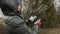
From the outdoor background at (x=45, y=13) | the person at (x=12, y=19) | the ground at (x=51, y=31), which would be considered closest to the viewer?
the person at (x=12, y=19)

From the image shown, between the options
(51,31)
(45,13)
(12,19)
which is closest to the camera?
(12,19)

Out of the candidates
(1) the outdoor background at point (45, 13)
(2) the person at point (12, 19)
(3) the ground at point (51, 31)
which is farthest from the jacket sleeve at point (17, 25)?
(3) the ground at point (51, 31)

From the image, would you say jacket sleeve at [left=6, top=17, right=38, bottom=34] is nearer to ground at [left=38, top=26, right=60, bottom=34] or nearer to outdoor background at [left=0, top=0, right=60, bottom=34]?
outdoor background at [left=0, top=0, right=60, bottom=34]

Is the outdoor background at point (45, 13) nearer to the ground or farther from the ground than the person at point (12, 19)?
nearer to the ground

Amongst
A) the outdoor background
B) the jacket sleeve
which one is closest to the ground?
the outdoor background

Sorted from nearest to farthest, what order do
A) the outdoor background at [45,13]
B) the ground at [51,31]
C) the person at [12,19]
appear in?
the person at [12,19] < the outdoor background at [45,13] < the ground at [51,31]

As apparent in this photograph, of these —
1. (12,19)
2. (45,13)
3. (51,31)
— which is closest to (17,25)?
(12,19)

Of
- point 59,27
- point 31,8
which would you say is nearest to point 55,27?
point 59,27

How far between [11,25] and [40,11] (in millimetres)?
5220

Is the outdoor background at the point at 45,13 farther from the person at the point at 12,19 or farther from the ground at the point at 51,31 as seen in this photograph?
the person at the point at 12,19

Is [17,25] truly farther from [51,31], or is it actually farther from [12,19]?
[51,31]

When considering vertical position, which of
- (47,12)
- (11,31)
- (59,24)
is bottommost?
(59,24)

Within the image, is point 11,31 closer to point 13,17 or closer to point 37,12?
point 13,17

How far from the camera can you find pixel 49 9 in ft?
34.3
